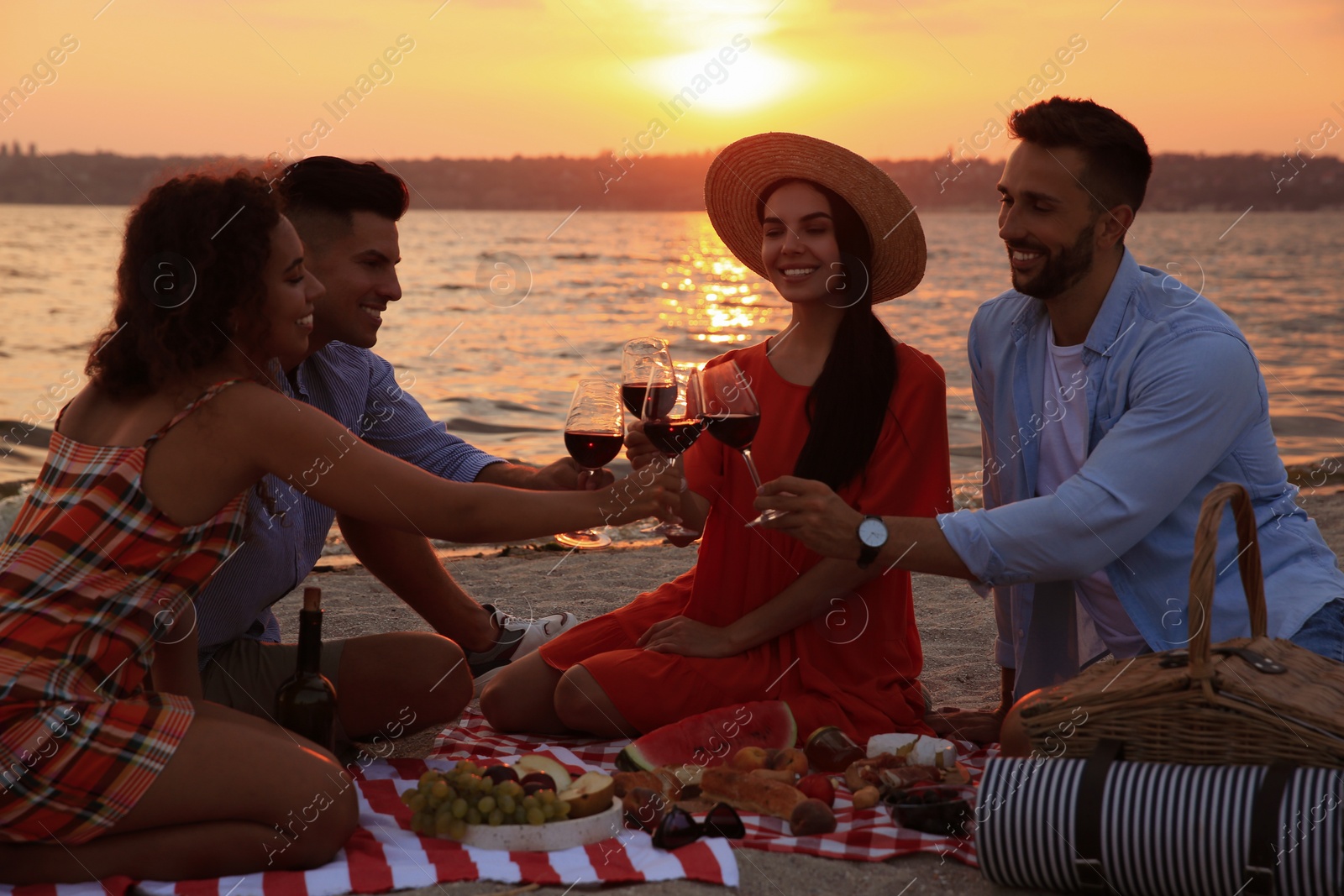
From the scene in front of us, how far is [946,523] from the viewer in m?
3.74

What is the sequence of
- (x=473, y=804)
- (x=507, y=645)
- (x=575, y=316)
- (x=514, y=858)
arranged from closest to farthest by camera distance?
(x=514, y=858) < (x=473, y=804) < (x=507, y=645) < (x=575, y=316)

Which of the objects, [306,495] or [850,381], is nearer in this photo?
[306,495]

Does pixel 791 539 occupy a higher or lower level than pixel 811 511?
lower

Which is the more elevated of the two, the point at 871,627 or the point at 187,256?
the point at 187,256

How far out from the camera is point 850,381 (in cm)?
448

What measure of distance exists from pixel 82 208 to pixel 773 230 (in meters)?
78.2

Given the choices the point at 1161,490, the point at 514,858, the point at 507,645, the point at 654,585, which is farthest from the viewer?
the point at 654,585

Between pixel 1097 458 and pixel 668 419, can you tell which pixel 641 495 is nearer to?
pixel 668 419

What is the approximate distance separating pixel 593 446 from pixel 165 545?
4.08 ft

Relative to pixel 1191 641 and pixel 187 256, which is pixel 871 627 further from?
pixel 187 256

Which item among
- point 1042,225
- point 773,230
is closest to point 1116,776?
point 1042,225

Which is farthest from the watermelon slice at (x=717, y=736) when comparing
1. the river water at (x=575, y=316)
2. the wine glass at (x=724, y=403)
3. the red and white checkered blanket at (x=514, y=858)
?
the river water at (x=575, y=316)

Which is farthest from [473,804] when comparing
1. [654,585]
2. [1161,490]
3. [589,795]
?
[654,585]

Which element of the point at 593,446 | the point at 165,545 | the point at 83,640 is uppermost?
the point at 593,446
